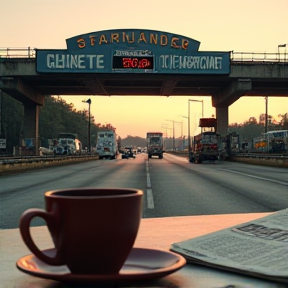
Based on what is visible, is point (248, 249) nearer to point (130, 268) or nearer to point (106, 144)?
point (130, 268)

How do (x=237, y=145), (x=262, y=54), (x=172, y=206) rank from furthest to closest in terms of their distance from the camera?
(x=237, y=145)
(x=262, y=54)
(x=172, y=206)

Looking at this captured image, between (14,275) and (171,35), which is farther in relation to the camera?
(171,35)

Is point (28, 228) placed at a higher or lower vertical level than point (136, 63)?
lower

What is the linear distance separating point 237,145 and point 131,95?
64.6 feet

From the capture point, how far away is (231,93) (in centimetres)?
4578

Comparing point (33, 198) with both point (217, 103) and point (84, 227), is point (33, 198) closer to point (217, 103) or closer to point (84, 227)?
point (84, 227)

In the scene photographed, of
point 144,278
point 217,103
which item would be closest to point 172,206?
point 144,278

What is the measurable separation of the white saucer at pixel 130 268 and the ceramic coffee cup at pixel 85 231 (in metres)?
0.05

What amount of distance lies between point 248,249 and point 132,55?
39.7 meters

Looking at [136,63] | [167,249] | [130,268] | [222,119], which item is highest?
[136,63]

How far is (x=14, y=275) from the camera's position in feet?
6.95

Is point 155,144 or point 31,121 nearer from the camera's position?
point 31,121

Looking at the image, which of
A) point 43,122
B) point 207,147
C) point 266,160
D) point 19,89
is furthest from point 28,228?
point 43,122

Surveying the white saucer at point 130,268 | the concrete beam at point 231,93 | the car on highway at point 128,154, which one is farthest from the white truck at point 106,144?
the white saucer at point 130,268
